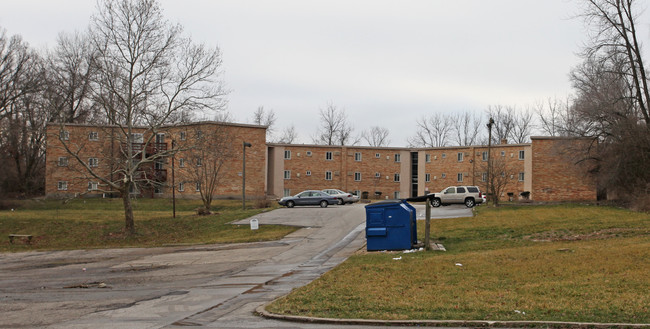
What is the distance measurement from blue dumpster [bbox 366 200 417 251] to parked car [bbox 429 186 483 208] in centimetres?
2130

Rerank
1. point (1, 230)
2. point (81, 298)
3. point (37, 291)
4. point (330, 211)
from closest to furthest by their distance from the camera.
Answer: point (81, 298) < point (37, 291) < point (1, 230) < point (330, 211)

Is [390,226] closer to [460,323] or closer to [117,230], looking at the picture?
[460,323]

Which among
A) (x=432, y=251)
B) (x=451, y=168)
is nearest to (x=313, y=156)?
(x=451, y=168)

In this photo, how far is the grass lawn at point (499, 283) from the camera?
8.63 m

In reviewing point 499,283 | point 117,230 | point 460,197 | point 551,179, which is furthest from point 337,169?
point 499,283

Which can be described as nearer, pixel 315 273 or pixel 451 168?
pixel 315 273

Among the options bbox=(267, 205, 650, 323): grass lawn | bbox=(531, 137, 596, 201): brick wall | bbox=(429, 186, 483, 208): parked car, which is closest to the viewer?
bbox=(267, 205, 650, 323): grass lawn

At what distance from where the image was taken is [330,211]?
34844mm

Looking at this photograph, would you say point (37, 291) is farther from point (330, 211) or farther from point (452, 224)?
point (330, 211)

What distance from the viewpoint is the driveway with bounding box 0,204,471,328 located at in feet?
32.6

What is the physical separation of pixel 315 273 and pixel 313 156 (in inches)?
1894

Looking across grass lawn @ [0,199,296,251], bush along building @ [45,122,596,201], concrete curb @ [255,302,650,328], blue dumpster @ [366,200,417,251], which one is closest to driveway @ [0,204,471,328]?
concrete curb @ [255,302,650,328]

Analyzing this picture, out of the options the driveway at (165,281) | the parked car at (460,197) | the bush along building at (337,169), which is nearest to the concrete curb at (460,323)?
the driveway at (165,281)

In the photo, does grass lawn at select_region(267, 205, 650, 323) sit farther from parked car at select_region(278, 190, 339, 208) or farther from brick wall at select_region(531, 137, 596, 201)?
brick wall at select_region(531, 137, 596, 201)
